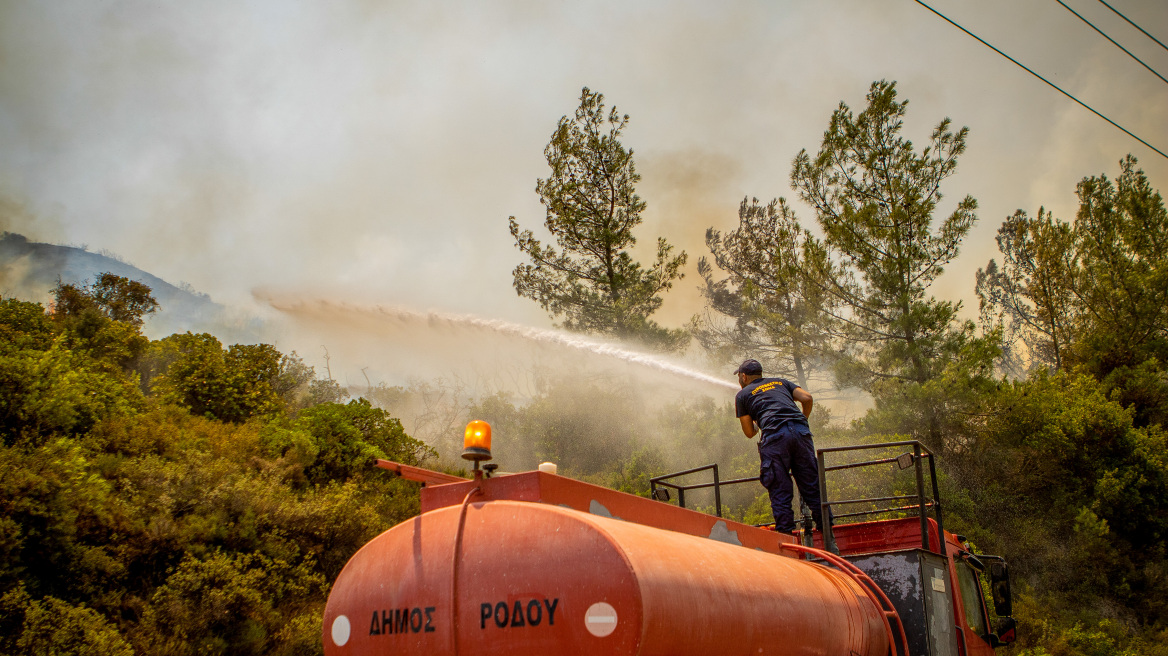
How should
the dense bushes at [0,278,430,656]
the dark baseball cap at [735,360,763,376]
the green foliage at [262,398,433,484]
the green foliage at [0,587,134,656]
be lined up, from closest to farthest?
the dark baseball cap at [735,360,763,376] → the green foliage at [0,587,134,656] → the dense bushes at [0,278,430,656] → the green foliage at [262,398,433,484]

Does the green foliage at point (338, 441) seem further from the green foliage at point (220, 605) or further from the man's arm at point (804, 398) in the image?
the man's arm at point (804, 398)

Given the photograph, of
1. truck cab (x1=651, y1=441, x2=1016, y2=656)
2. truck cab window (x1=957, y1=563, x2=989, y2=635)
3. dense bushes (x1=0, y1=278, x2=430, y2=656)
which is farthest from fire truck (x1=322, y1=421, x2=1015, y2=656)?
dense bushes (x1=0, y1=278, x2=430, y2=656)

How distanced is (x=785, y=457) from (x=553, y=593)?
11.8 feet

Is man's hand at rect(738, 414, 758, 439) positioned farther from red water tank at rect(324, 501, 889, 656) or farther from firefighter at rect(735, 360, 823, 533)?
red water tank at rect(324, 501, 889, 656)

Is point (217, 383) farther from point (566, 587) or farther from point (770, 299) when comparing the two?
point (770, 299)

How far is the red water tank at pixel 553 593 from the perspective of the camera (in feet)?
9.05

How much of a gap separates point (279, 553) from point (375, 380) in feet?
73.7

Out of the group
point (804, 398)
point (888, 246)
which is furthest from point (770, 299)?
point (804, 398)

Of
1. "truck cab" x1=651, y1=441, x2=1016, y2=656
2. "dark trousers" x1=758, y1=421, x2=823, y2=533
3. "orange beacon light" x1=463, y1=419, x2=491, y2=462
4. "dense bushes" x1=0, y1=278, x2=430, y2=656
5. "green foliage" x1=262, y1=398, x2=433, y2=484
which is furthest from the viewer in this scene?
"green foliage" x1=262, y1=398, x2=433, y2=484

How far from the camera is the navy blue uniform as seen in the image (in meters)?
5.93

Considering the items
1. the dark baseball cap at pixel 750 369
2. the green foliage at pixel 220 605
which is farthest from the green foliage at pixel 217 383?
the dark baseball cap at pixel 750 369

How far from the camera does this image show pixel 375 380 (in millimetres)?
32531

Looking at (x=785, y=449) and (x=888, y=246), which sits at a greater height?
(x=888, y=246)

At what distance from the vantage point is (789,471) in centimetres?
602
